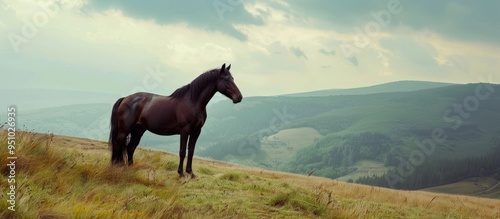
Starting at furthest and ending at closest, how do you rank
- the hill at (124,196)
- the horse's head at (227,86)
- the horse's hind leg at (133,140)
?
the horse's hind leg at (133,140)
the horse's head at (227,86)
the hill at (124,196)

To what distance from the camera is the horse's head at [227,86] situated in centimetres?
1277

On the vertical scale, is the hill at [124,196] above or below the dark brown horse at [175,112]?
below

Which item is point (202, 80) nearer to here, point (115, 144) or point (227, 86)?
point (227, 86)

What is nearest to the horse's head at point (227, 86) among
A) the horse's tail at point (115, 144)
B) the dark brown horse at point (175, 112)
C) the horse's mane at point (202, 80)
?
the dark brown horse at point (175, 112)

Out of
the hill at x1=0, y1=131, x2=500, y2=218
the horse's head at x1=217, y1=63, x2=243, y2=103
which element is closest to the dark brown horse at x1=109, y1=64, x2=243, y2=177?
the horse's head at x1=217, y1=63, x2=243, y2=103

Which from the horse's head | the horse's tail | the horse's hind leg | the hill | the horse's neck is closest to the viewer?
the hill

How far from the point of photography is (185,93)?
529 inches

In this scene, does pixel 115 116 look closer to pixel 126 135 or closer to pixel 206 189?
pixel 126 135

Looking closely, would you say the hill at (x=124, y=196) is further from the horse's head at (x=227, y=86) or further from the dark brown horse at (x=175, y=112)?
the horse's head at (x=227, y=86)

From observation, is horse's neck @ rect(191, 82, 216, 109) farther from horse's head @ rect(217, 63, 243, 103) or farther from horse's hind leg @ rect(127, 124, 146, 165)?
horse's hind leg @ rect(127, 124, 146, 165)

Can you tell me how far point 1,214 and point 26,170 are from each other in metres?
3.36

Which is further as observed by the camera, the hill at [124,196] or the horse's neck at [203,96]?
the horse's neck at [203,96]

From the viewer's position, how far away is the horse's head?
41.9ft

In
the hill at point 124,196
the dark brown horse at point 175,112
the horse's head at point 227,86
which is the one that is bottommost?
the hill at point 124,196
